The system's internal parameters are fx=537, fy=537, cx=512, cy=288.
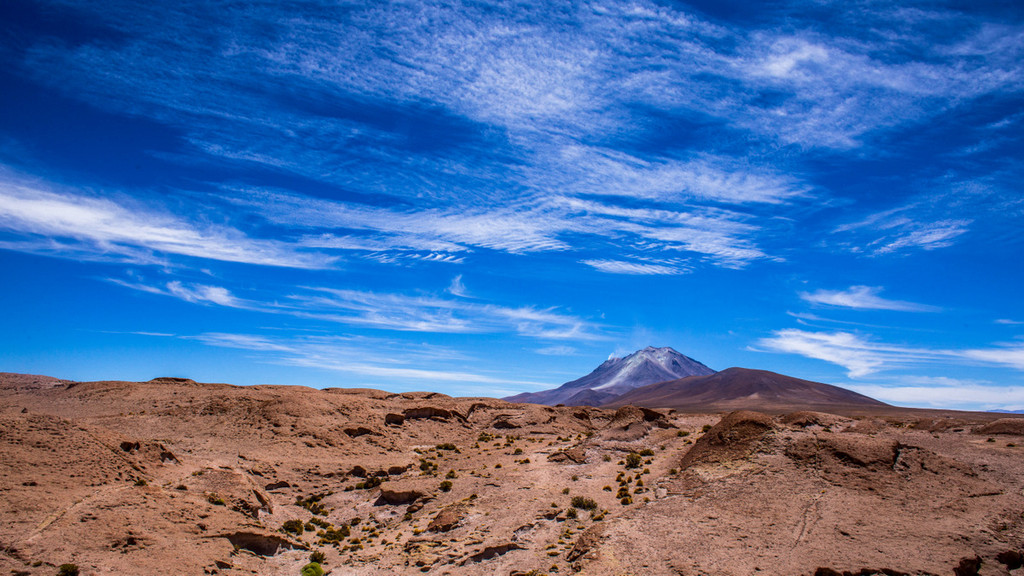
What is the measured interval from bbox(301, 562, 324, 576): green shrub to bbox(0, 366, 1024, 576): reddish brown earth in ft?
1.43

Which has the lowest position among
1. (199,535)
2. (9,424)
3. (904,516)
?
(199,535)

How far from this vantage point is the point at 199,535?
18.1m

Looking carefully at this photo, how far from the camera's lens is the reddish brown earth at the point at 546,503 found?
1561 cm

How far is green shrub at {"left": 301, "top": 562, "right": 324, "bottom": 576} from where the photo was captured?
1842 cm

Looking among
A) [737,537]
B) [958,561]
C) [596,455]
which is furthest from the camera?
[596,455]

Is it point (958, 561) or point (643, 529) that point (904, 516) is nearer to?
point (958, 561)

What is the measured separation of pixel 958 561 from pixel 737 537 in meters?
5.46

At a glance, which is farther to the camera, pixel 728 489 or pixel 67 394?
pixel 67 394

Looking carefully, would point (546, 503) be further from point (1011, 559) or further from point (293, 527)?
point (1011, 559)

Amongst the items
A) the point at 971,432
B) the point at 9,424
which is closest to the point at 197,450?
the point at 9,424

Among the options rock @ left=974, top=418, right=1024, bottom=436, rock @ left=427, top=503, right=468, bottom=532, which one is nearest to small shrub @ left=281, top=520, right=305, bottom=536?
rock @ left=427, top=503, right=468, bottom=532

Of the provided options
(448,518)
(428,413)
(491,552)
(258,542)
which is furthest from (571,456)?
(428,413)

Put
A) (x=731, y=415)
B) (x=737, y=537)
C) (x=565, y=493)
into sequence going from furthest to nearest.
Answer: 1. (x=731, y=415)
2. (x=565, y=493)
3. (x=737, y=537)

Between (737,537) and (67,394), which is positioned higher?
(67,394)
